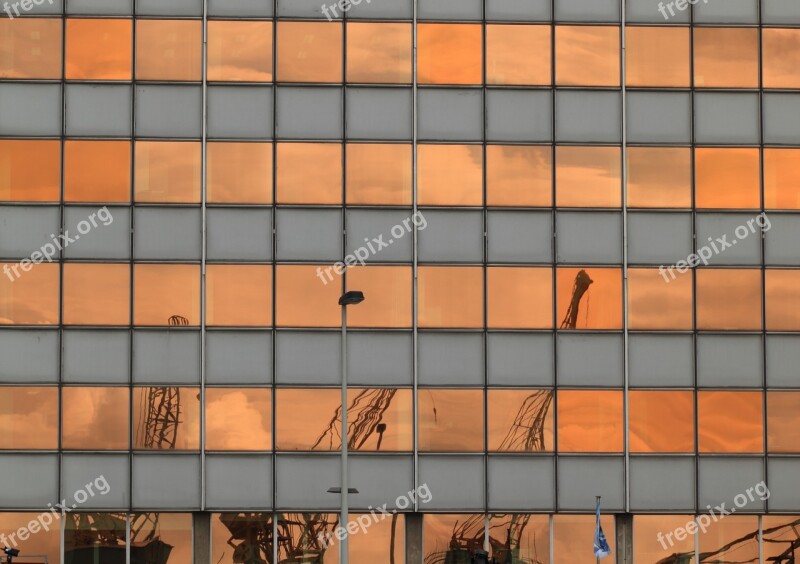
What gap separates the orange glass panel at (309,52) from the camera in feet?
111

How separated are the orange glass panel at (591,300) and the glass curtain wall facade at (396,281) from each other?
→ 0.07 m

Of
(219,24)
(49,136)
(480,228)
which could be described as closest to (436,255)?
(480,228)

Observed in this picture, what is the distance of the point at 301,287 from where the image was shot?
1312 inches

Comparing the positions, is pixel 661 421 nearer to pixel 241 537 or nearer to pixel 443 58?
pixel 443 58

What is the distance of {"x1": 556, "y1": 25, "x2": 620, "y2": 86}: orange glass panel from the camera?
3428cm

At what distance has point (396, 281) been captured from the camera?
3350 centimetres

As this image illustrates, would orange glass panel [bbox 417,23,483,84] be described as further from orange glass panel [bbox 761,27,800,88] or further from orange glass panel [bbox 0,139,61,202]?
orange glass panel [bbox 0,139,61,202]

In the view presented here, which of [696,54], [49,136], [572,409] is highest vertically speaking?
[696,54]

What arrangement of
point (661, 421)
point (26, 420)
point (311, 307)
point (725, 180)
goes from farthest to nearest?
1. point (725, 180)
2. point (661, 421)
3. point (311, 307)
4. point (26, 420)

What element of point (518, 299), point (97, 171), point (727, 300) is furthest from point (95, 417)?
point (727, 300)

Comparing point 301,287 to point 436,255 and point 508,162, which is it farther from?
point 508,162

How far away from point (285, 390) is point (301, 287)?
10.1ft

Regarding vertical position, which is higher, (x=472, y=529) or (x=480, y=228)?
(x=480, y=228)

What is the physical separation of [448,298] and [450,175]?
374 cm
